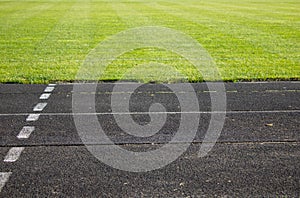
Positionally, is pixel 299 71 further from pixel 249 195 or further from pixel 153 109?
pixel 249 195

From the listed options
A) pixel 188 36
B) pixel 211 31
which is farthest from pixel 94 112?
pixel 211 31

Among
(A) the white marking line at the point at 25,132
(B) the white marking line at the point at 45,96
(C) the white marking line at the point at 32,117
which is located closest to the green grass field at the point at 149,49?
(B) the white marking line at the point at 45,96

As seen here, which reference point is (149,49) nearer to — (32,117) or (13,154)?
(32,117)

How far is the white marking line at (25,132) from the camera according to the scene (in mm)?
6234

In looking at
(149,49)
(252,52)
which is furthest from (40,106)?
(252,52)

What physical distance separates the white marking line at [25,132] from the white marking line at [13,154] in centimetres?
43

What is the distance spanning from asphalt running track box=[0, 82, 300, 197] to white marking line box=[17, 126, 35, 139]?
13 mm

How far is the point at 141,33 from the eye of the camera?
58.6ft

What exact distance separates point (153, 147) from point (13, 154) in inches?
71.5

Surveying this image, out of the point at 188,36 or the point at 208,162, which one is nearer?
the point at 208,162

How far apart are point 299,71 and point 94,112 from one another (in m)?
5.60

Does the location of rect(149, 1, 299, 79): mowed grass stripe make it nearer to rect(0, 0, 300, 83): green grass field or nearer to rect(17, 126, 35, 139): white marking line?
rect(0, 0, 300, 83): green grass field

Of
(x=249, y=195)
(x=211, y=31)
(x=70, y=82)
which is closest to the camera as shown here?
(x=249, y=195)

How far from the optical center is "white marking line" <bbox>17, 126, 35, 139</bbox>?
6234 mm
